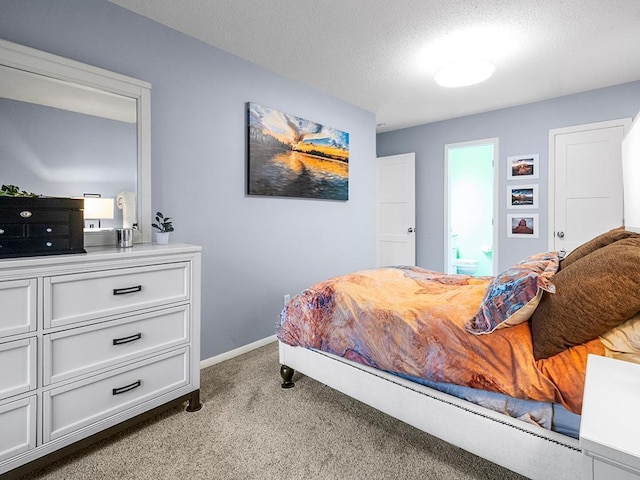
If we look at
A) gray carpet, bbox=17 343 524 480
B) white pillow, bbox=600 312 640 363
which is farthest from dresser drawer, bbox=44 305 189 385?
white pillow, bbox=600 312 640 363

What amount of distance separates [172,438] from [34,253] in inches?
45.3

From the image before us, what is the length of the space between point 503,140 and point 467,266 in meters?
2.46

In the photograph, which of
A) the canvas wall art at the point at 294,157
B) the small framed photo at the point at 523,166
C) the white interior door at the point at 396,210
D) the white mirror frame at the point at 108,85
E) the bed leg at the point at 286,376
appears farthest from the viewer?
the white interior door at the point at 396,210

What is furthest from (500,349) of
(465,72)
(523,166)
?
(523,166)

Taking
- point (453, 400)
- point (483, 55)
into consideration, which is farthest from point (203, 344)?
point (483, 55)

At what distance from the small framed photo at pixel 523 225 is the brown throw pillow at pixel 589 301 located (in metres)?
3.08

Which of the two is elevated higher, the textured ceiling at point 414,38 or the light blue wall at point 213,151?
the textured ceiling at point 414,38

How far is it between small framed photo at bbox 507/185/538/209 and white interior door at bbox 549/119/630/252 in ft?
0.56

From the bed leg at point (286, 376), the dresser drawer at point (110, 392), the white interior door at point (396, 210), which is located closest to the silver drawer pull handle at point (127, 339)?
the dresser drawer at point (110, 392)

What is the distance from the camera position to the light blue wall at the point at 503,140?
368 centimetres

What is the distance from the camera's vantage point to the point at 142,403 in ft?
5.98

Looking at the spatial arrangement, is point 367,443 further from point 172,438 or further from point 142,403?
point 142,403

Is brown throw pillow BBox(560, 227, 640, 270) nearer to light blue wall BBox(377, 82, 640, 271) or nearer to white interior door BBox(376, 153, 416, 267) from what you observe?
light blue wall BBox(377, 82, 640, 271)

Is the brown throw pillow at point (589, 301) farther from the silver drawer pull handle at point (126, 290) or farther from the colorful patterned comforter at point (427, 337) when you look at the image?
the silver drawer pull handle at point (126, 290)
